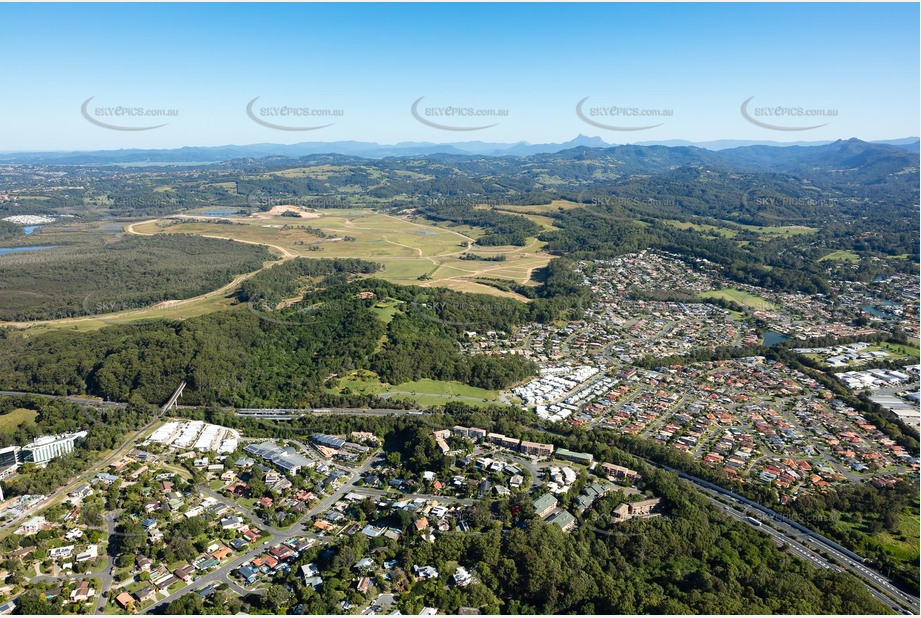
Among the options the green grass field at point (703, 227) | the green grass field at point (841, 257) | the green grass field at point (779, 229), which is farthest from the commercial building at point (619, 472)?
the green grass field at point (779, 229)

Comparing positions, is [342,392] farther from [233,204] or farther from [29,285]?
[233,204]

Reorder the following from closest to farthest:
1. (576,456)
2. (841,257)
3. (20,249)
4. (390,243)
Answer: (576,456), (841,257), (20,249), (390,243)

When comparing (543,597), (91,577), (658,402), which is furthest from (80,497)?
(658,402)

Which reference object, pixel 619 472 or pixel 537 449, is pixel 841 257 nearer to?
pixel 619 472

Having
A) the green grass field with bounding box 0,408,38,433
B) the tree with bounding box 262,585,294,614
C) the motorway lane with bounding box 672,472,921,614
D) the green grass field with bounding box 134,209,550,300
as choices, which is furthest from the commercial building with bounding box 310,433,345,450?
the green grass field with bounding box 134,209,550,300

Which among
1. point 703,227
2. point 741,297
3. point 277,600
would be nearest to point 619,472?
point 277,600

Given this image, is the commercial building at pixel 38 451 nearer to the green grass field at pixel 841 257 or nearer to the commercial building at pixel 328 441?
the commercial building at pixel 328 441
